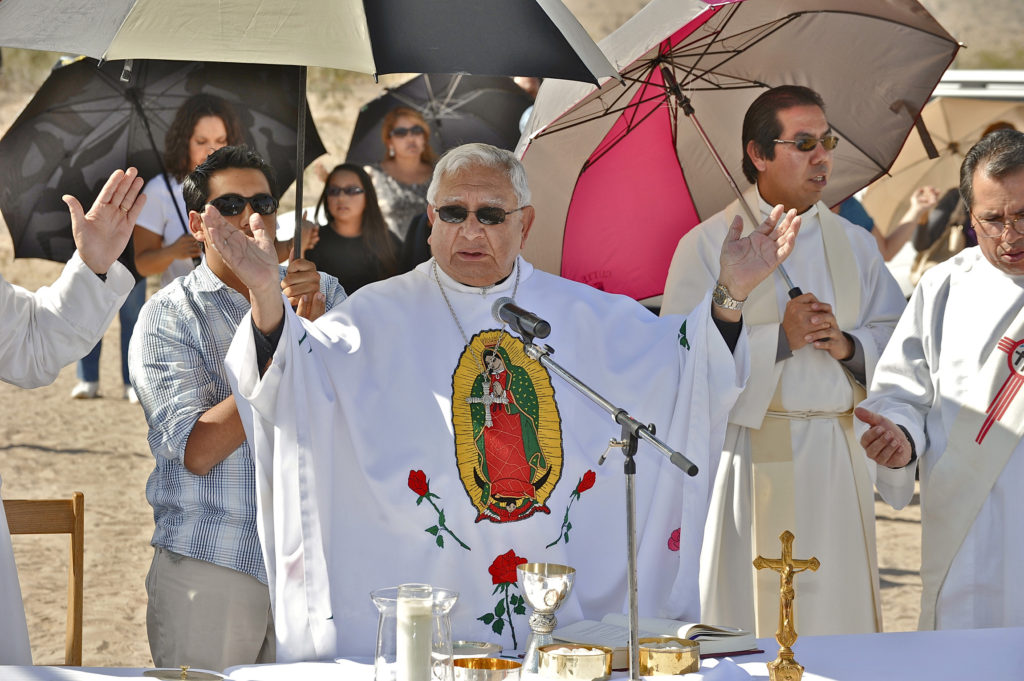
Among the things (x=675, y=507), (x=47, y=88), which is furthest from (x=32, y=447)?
(x=675, y=507)

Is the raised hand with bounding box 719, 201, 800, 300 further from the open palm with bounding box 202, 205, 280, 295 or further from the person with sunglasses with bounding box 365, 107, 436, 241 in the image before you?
the person with sunglasses with bounding box 365, 107, 436, 241

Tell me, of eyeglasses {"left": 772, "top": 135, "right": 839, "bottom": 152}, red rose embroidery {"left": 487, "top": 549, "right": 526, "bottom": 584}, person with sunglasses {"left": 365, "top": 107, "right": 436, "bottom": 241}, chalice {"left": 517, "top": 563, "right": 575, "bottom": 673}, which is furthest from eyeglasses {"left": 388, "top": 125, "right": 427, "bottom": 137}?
chalice {"left": 517, "top": 563, "right": 575, "bottom": 673}

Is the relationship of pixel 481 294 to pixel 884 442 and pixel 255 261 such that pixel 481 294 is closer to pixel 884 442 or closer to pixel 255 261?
pixel 255 261

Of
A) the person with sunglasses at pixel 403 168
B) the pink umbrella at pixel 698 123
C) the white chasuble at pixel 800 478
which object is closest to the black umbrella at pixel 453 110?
the person with sunglasses at pixel 403 168

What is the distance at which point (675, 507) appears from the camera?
12.3 ft

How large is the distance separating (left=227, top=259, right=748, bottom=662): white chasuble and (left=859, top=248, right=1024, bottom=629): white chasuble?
75cm

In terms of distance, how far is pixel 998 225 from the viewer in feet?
13.3

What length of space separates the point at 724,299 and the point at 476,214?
0.76 metres

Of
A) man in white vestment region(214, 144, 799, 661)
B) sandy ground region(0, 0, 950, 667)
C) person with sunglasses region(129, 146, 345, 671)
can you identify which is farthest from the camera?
sandy ground region(0, 0, 950, 667)

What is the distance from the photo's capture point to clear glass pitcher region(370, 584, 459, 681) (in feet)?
8.68

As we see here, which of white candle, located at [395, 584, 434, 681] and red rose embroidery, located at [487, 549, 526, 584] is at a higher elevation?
red rose embroidery, located at [487, 549, 526, 584]

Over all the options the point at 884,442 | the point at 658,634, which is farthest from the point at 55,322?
the point at 884,442

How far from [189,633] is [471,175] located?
5.07ft

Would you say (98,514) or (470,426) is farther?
(98,514)
